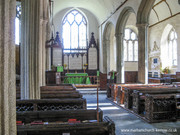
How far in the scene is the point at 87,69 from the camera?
16.2m

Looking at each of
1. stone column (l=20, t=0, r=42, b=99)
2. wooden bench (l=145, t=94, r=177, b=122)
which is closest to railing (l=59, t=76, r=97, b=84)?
stone column (l=20, t=0, r=42, b=99)

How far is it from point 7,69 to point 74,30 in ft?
52.1

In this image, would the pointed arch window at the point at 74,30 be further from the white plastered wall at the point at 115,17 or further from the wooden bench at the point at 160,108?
the wooden bench at the point at 160,108

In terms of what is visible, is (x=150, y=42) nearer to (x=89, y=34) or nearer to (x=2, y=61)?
(x=89, y=34)

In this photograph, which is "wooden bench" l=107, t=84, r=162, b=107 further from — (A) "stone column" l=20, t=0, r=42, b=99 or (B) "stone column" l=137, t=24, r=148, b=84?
(A) "stone column" l=20, t=0, r=42, b=99

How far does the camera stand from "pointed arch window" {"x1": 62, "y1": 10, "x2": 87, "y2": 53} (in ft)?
54.8

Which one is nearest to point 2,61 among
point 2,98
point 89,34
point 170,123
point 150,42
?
point 2,98

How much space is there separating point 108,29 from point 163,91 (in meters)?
10.2

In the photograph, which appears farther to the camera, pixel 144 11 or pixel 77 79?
pixel 77 79

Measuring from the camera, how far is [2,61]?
4.39 ft

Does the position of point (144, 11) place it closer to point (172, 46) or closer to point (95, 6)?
point (95, 6)

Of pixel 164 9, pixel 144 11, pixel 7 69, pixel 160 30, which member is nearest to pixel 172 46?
pixel 160 30

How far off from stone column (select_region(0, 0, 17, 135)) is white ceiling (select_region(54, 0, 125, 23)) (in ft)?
37.2

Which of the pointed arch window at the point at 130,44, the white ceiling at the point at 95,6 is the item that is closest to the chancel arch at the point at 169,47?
the pointed arch window at the point at 130,44
